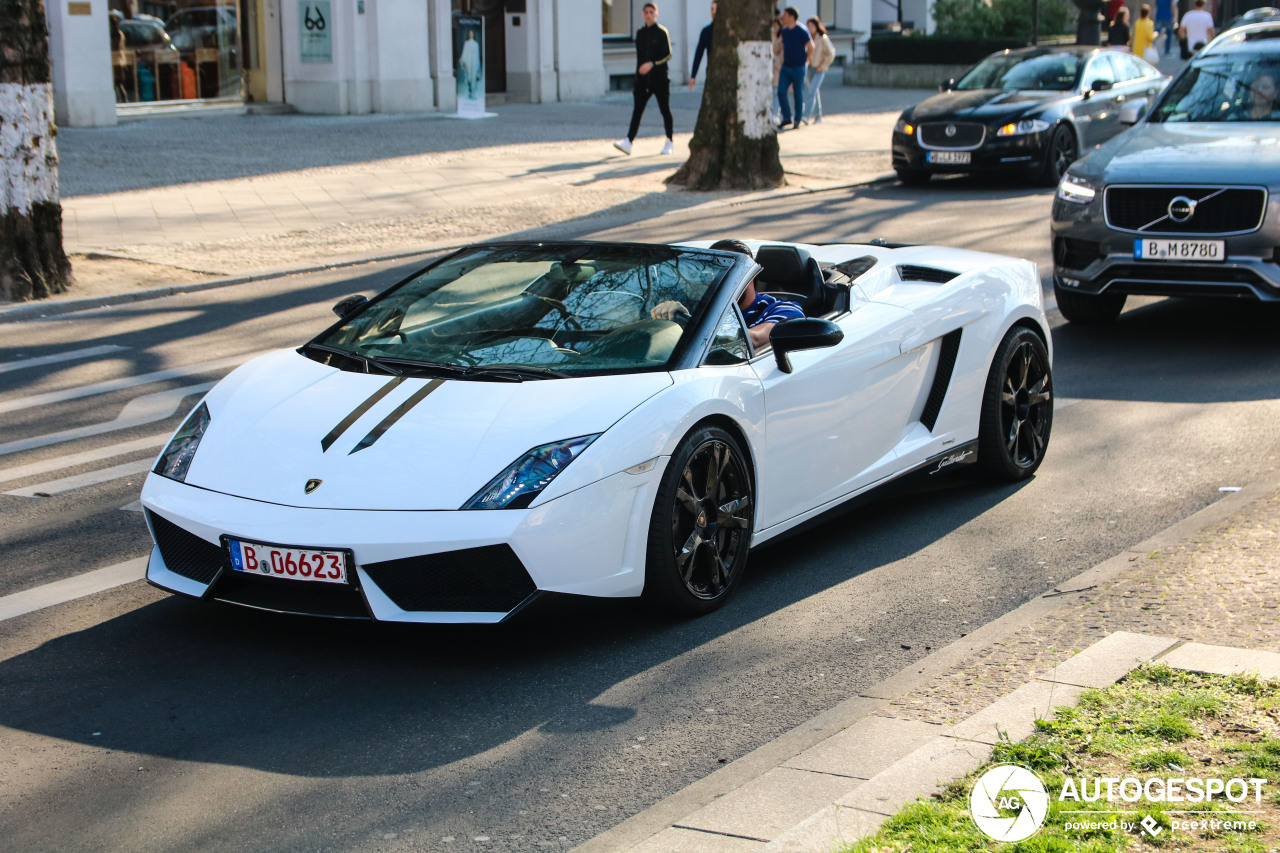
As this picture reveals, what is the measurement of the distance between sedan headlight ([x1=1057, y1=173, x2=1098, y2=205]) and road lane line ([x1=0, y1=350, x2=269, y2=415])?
5404 millimetres

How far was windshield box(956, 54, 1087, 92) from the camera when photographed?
2019cm

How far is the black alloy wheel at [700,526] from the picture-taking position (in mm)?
5000

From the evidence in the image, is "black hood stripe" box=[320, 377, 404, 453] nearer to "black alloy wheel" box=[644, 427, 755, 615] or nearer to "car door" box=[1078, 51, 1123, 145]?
"black alloy wheel" box=[644, 427, 755, 615]

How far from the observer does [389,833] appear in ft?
12.3

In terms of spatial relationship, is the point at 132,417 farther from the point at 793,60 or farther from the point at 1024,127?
the point at 793,60

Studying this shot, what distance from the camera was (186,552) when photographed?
4906 millimetres

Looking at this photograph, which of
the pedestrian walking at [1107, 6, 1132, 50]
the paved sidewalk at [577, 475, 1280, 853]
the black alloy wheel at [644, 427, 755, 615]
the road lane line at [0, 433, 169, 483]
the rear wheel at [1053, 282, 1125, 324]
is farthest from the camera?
the pedestrian walking at [1107, 6, 1132, 50]

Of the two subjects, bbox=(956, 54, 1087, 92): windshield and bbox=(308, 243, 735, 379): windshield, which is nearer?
bbox=(308, 243, 735, 379): windshield

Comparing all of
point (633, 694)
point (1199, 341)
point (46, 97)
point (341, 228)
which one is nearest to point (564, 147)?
point (341, 228)

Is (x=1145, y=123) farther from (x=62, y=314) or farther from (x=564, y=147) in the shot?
(x=564, y=147)

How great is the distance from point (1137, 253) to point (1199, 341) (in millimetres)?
1007

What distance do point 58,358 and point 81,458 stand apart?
278 centimetres

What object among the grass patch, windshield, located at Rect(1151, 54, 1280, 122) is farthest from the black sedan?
the grass patch

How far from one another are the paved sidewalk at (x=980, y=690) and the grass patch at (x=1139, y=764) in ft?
0.25
